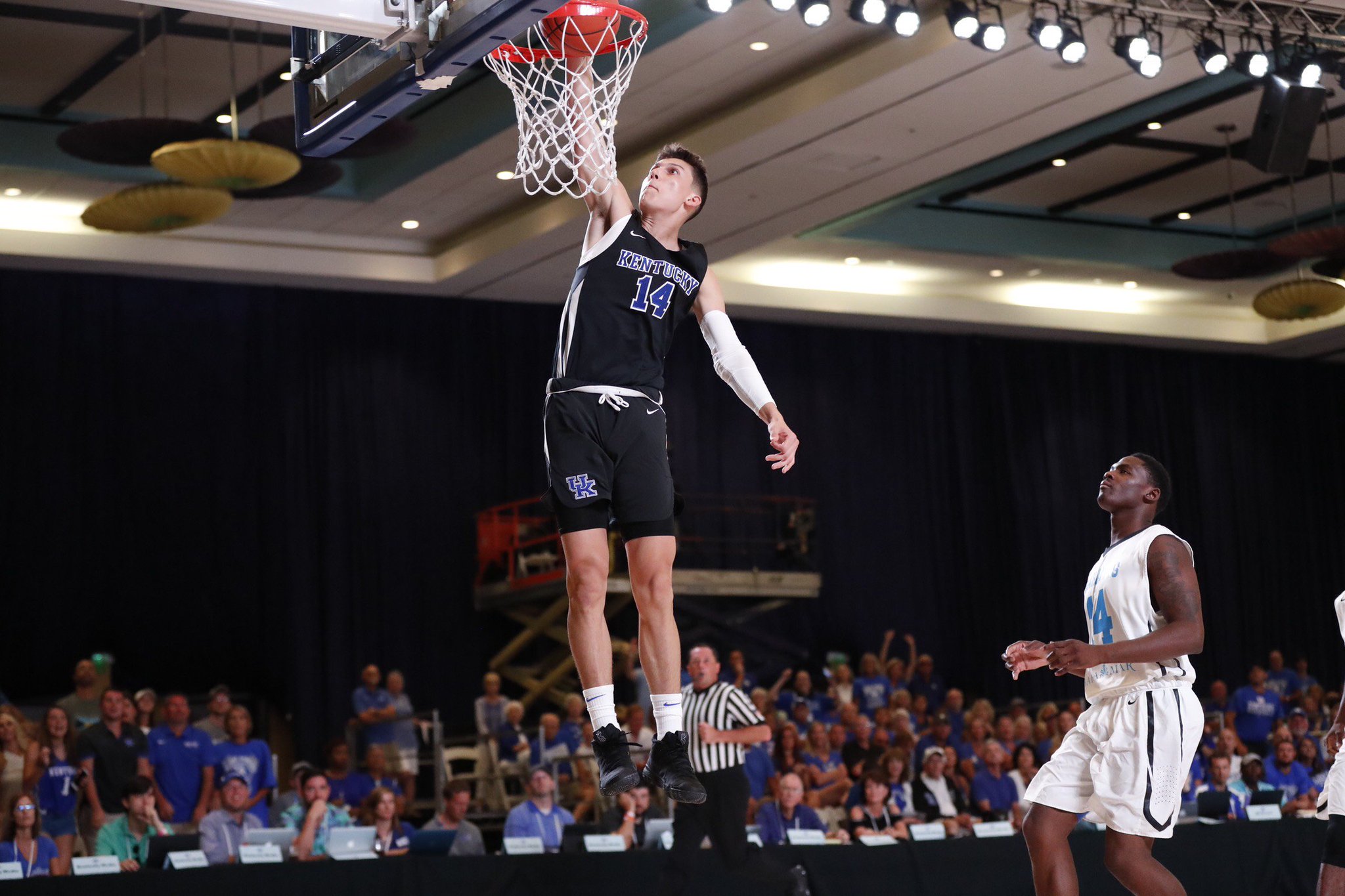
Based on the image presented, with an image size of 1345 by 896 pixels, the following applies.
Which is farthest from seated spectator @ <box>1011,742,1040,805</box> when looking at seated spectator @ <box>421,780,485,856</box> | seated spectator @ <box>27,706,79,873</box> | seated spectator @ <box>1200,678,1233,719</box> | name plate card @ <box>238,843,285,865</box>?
seated spectator @ <box>27,706,79,873</box>

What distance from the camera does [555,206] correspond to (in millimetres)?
15148

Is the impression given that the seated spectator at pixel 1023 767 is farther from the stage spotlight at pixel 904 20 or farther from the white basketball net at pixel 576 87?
the white basketball net at pixel 576 87

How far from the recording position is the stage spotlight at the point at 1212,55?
37.9 feet

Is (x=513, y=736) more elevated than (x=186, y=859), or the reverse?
(x=513, y=736)

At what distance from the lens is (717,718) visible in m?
8.99

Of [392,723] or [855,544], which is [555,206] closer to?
[392,723]

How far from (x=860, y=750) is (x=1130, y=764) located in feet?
26.2

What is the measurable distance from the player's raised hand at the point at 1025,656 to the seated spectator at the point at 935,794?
7.55 metres

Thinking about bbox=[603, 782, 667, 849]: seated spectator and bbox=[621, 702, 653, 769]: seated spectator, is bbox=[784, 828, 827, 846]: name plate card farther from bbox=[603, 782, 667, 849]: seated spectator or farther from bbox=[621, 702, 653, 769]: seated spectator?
bbox=[621, 702, 653, 769]: seated spectator

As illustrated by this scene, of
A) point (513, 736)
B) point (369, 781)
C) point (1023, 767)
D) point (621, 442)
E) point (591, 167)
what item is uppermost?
point (591, 167)

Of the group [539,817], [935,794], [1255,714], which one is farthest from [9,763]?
[1255,714]

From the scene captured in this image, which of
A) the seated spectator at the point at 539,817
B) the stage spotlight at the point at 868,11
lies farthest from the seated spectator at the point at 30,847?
the stage spotlight at the point at 868,11

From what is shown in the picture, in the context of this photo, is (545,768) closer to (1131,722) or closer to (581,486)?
(1131,722)

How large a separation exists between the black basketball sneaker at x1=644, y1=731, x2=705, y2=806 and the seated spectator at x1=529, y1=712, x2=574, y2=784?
8658 millimetres
